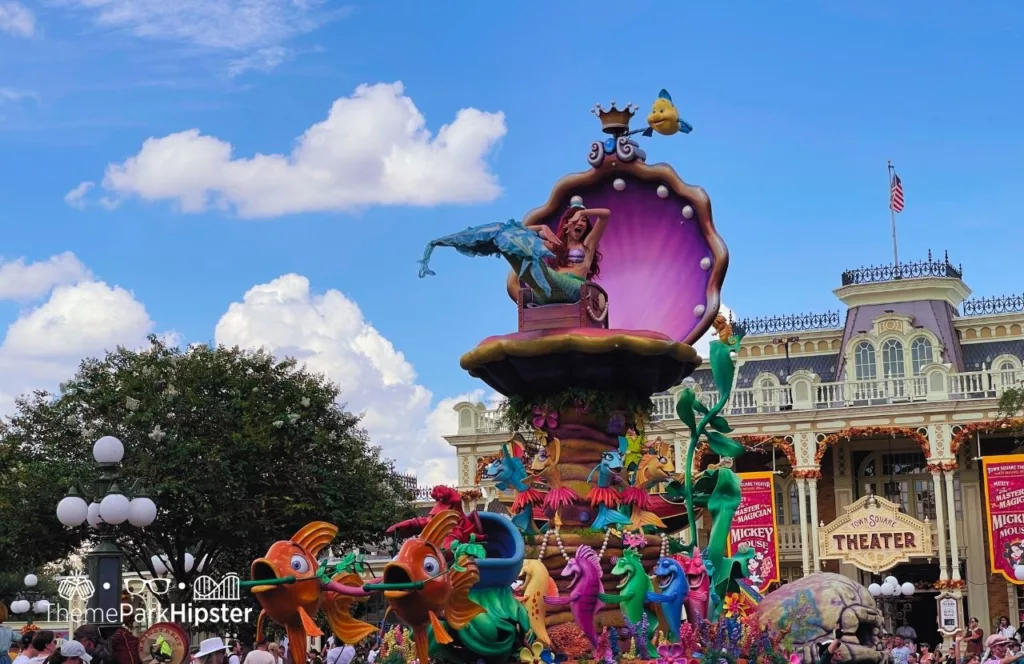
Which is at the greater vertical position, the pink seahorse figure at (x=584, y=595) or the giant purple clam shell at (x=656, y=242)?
the giant purple clam shell at (x=656, y=242)

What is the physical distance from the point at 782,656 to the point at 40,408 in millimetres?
18005

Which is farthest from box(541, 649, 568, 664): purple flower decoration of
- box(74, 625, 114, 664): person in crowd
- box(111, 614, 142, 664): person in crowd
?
box(74, 625, 114, 664): person in crowd

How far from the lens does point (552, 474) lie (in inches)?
576

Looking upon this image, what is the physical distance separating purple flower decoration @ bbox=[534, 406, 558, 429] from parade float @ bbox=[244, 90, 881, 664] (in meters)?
0.02

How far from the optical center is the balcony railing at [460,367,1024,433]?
35.7 metres

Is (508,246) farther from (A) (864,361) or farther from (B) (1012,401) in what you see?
(A) (864,361)

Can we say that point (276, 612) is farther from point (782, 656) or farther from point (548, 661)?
point (782, 656)

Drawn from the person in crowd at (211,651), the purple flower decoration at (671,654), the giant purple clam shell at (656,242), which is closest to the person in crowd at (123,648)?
the person in crowd at (211,651)

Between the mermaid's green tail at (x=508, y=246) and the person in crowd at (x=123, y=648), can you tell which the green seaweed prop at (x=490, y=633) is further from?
the mermaid's green tail at (x=508, y=246)

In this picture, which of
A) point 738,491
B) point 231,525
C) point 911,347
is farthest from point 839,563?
point 738,491

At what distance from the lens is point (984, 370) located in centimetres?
3553

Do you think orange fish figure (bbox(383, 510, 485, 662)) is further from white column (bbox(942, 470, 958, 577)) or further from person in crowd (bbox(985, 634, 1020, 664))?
white column (bbox(942, 470, 958, 577))

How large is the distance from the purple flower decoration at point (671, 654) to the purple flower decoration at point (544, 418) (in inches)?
121

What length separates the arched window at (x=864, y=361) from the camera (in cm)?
3806
